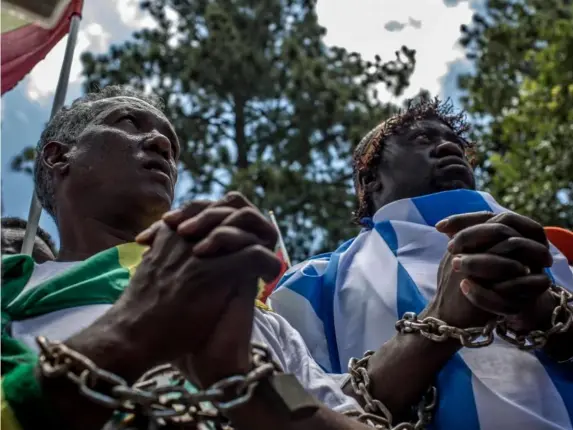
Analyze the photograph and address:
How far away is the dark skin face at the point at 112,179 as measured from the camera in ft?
8.27

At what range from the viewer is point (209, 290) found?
4.78 ft

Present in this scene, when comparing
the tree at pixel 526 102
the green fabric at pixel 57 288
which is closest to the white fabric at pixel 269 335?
the green fabric at pixel 57 288

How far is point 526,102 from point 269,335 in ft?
27.7

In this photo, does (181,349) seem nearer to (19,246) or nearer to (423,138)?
(423,138)

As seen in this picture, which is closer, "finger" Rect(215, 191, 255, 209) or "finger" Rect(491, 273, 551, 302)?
"finger" Rect(215, 191, 255, 209)

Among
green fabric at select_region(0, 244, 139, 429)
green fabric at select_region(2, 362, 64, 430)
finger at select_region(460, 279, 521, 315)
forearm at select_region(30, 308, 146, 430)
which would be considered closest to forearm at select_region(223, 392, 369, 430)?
forearm at select_region(30, 308, 146, 430)

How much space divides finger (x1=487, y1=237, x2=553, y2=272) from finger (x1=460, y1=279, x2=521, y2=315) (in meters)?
0.09

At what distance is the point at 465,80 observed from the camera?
40.3 ft

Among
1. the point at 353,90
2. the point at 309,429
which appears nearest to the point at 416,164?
the point at 309,429

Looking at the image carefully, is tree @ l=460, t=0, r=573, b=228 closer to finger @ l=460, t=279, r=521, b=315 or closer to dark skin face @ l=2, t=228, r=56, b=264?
dark skin face @ l=2, t=228, r=56, b=264

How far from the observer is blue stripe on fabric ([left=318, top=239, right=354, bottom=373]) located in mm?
2789

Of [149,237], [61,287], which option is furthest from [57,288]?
[149,237]

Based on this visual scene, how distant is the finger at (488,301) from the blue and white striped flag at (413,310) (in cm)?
43

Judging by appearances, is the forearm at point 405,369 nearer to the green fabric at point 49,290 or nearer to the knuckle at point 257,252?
the green fabric at point 49,290
